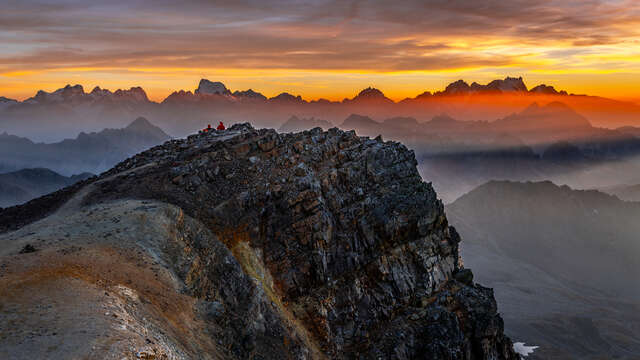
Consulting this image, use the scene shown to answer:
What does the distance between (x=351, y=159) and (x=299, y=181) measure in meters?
12.6

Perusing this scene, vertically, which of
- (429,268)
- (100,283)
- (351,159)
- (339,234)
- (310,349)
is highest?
(351,159)

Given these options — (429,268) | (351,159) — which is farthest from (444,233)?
(351,159)

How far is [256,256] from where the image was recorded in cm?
6569

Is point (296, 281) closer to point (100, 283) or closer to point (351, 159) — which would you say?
point (351, 159)

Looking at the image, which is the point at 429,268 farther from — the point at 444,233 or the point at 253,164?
the point at 253,164

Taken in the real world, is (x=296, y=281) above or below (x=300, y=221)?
below

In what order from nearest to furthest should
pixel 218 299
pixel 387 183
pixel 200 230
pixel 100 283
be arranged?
pixel 100 283 < pixel 218 299 < pixel 200 230 < pixel 387 183

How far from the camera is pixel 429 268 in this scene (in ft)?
249

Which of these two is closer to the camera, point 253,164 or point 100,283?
point 100,283

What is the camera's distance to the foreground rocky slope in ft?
123

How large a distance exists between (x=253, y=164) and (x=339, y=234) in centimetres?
1865

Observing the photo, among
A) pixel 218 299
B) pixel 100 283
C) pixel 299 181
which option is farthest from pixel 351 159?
pixel 100 283

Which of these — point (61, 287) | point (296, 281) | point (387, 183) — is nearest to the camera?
point (61, 287)

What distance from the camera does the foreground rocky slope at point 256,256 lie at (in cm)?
3759
